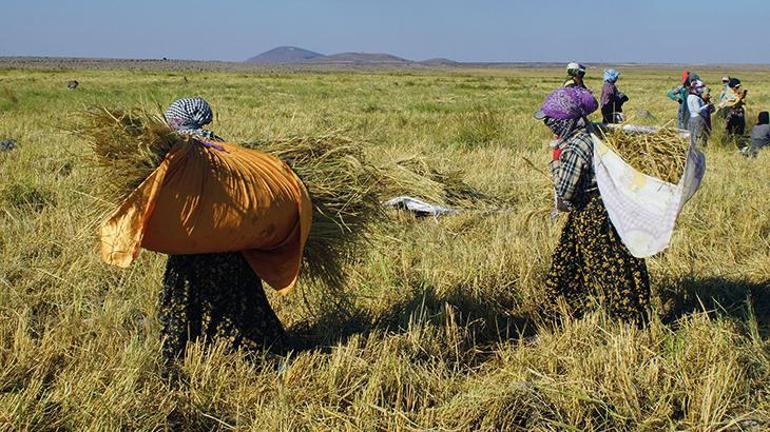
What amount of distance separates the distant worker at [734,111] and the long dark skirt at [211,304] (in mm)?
9809

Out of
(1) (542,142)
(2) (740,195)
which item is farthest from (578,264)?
(1) (542,142)

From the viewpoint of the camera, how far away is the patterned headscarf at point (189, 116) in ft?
10.1

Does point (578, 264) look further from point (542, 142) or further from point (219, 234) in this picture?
point (542, 142)

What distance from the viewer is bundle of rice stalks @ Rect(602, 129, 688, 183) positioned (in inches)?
137

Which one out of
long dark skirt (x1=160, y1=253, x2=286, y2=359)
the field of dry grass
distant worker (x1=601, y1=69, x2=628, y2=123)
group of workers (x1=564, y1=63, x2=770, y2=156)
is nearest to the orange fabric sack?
long dark skirt (x1=160, y1=253, x2=286, y2=359)

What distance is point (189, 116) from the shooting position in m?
3.08

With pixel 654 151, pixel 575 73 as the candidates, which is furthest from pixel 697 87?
pixel 654 151

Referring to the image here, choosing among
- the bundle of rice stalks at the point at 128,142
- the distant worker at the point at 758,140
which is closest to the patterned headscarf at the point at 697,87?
the distant worker at the point at 758,140

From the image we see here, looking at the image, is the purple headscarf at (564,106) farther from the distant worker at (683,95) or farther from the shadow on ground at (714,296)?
the distant worker at (683,95)

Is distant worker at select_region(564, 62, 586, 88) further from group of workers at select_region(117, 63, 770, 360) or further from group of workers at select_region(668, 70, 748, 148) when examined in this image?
group of workers at select_region(668, 70, 748, 148)

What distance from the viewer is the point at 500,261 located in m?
4.58

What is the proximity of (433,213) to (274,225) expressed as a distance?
132 inches

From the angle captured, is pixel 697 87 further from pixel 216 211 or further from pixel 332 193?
pixel 216 211

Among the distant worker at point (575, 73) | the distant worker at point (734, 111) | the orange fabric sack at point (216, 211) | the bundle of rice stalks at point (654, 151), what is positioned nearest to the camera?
the orange fabric sack at point (216, 211)
